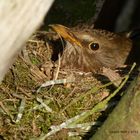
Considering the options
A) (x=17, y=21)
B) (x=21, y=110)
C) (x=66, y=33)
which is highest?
(x=17, y=21)

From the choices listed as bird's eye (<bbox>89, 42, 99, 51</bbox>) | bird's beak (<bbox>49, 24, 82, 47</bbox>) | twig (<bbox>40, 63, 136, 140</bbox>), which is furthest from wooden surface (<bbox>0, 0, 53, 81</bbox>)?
bird's eye (<bbox>89, 42, 99, 51</bbox>)

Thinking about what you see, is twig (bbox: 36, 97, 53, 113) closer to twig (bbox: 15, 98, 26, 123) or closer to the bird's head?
twig (bbox: 15, 98, 26, 123)

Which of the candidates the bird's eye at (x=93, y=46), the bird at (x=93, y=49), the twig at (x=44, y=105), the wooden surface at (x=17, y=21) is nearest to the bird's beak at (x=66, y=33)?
the bird at (x=93, y=49)

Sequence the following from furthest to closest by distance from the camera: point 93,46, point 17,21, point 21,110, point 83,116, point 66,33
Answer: point 93,46, point 66,33, point 21,110, point 83,116, point 17,21

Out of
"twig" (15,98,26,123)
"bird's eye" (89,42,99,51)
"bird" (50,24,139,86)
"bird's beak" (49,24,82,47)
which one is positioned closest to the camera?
"twig" (15,98,26,123)

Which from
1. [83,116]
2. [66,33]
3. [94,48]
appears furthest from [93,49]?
[83,116]

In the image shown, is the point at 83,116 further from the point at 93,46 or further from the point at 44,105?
the point at 93,46

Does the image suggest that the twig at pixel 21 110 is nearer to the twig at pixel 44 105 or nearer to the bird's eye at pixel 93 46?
the twig at pixel 44 105
